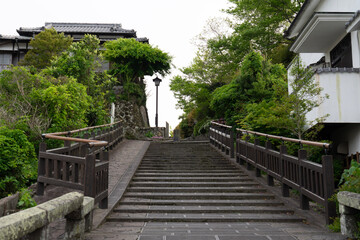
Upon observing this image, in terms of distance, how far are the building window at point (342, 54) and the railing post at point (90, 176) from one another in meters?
8.60

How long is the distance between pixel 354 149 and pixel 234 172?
12.0 ft

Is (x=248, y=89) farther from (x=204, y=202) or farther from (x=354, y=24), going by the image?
(x=204, y=202)

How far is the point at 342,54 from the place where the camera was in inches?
411

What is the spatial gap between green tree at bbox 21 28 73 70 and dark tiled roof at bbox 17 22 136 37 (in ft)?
20.0

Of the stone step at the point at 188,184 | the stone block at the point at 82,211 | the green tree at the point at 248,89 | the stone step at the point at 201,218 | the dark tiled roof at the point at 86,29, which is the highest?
the dark tiled roof at the point at 86,29

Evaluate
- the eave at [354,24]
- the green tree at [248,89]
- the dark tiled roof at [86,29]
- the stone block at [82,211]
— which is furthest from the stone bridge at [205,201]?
the dark tiled roof at [86,29]

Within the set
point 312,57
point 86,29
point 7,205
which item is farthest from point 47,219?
point 86,29

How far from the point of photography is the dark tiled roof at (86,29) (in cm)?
Result: 2612

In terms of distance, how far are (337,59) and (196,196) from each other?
759 cm

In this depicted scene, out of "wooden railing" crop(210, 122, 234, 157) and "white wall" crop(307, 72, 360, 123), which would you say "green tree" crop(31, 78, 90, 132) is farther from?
"white wall" crop(307, 72, 360, 123)

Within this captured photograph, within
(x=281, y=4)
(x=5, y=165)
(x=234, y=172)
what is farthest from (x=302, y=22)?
(x=5, y=165)

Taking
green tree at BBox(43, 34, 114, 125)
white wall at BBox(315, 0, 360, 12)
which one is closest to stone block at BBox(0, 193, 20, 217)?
white wall at BBox(315, 0, 360, 12)

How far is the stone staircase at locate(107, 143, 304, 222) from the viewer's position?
227 inches

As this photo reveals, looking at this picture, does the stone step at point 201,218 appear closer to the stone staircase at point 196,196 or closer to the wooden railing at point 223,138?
the stone staircase at point 196,196
